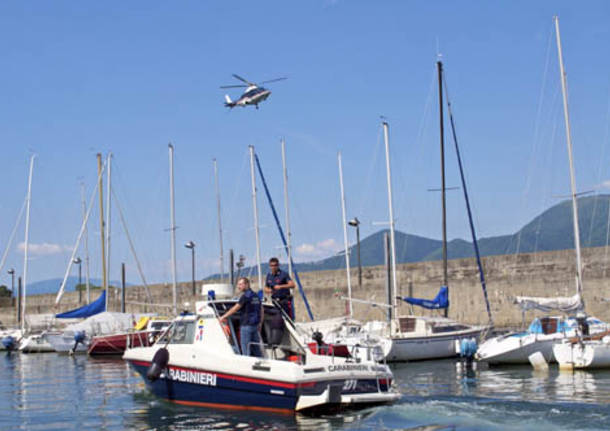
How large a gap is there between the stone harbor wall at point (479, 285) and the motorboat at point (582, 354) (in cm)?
519

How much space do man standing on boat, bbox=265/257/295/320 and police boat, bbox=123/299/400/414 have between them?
61cm

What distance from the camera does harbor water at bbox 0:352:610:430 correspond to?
1225 centimetres

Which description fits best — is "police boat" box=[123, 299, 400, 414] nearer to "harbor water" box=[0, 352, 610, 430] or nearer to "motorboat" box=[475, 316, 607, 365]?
"harbor water" box=[0, 352, 610, 430]

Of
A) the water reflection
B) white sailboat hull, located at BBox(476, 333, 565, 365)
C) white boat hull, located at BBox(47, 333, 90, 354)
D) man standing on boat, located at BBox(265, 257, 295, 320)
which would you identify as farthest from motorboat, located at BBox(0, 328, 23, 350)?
man standing on boat, located at BBox(265, 257, 295, 320)

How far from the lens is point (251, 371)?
13555 millimetres

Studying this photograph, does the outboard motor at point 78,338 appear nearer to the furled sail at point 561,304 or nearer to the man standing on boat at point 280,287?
the furled sail at point 561,304

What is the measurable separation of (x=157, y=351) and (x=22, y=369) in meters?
15.9

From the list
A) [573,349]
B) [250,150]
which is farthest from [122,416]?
[250,150]

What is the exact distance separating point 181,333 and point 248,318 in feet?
6.01

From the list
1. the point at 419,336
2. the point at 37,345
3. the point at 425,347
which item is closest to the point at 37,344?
the point at 37,345

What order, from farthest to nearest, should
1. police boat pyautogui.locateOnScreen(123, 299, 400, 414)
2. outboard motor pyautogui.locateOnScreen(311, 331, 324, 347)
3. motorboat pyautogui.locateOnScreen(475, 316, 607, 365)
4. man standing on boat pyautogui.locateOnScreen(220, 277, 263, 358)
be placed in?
motorboat pyautogui.locateOnScreen(475, 316, 607, 365)
outboard motor pyautogui.locateOnScreen(311, 331, 324, 347)
man standing on boat pyautogui.locateOnScreen(220, 277, 263, 358)
police boat pyautogui.locateOnScreen(123, 299, 400, 414)

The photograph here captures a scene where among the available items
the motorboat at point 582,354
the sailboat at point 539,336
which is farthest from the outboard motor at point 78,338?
the motorboat at point 582,354

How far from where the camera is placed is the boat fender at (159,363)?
50.2 feet

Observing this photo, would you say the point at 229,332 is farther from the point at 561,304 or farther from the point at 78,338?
→ the point at 78,338
